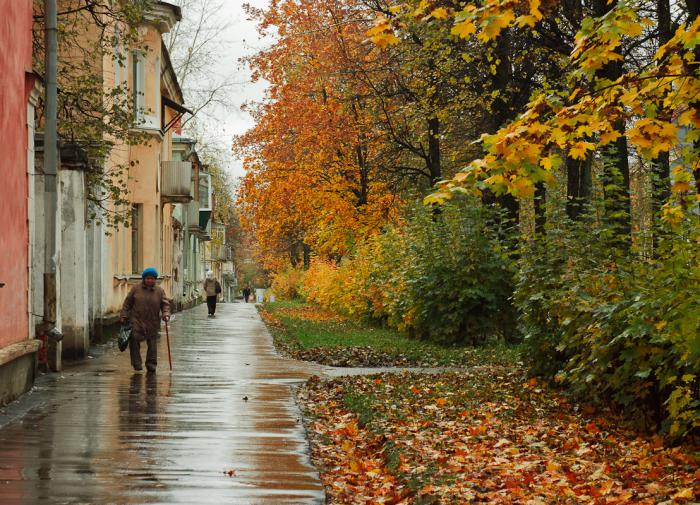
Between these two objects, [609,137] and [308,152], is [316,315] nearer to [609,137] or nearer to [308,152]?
[308,152]

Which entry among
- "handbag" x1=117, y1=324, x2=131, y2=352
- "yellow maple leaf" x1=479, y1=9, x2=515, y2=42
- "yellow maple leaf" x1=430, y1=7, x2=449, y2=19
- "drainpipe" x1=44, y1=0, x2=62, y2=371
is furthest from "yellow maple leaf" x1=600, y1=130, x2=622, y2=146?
"handbag" x1=117, y1=324, x2=131, y2=352

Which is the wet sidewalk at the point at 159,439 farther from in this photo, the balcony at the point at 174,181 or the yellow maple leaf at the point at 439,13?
the balcony at the point at 174,181

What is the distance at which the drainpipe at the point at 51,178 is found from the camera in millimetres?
15617

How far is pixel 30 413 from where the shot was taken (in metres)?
11.8

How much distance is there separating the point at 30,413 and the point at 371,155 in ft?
Result: 85.9

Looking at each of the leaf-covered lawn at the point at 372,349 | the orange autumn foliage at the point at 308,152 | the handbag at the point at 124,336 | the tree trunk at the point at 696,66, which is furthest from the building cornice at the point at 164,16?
the tree trunk at the point at 696,66

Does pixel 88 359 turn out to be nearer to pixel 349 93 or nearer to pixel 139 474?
pixel 139 474

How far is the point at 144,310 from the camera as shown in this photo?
1738 centimetres

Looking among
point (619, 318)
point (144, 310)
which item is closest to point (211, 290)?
point (144, 310)

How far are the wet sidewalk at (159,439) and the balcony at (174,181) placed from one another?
2140 cm

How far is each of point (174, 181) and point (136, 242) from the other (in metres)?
5.56

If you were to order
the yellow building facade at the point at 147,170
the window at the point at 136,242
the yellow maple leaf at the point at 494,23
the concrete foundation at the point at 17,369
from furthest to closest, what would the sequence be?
the window at the point at 136,242
the yellow building facade at the point at 147,170
the concrete foundation at the point at 17,369
the yellow maple leaf at the point at 494,23

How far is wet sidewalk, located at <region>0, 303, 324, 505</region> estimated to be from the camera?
763 cm

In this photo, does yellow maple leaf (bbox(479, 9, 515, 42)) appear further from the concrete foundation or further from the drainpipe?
the drainpipe
